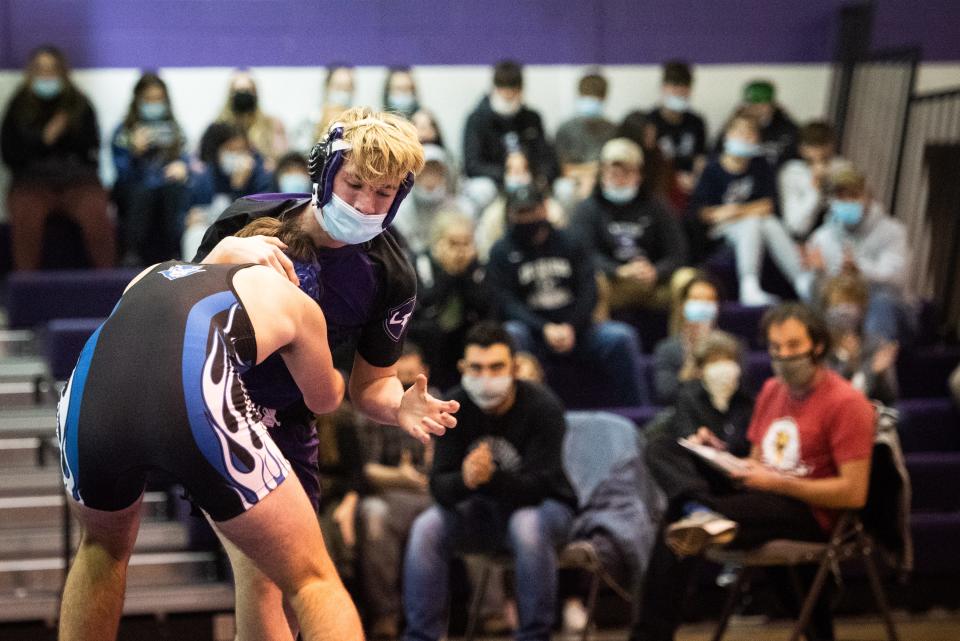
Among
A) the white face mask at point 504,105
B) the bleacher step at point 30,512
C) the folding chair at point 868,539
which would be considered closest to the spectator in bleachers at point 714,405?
the folding chair at point 868,539

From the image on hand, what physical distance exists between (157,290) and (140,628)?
2312mm

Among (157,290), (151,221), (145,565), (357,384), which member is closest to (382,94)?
(151,221)

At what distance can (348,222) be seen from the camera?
2.85 meters

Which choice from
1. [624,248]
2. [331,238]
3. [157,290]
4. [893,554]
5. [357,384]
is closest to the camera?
[157,290]

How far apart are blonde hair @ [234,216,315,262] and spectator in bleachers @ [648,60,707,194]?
4.62 metres

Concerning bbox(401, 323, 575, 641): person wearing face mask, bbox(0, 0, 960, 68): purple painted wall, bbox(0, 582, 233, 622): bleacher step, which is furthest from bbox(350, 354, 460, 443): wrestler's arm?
bbox(0, 0, 960, 68): purple painted wall

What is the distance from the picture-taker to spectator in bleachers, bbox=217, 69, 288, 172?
6.88 metres

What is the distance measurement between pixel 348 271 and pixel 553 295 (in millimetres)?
2822

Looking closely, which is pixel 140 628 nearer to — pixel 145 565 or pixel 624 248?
pixel 145 565

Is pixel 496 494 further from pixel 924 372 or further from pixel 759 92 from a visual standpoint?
pixel 759 92

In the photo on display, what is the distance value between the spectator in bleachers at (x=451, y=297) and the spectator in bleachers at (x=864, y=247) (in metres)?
1.81

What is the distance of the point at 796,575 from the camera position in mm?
4590

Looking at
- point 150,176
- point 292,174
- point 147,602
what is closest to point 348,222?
point 147,602

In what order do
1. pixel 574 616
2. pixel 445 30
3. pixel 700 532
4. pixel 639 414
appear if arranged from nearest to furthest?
pixel 700 532 → pixel 574 616 → pixel 639 414 → pixel 445 30
